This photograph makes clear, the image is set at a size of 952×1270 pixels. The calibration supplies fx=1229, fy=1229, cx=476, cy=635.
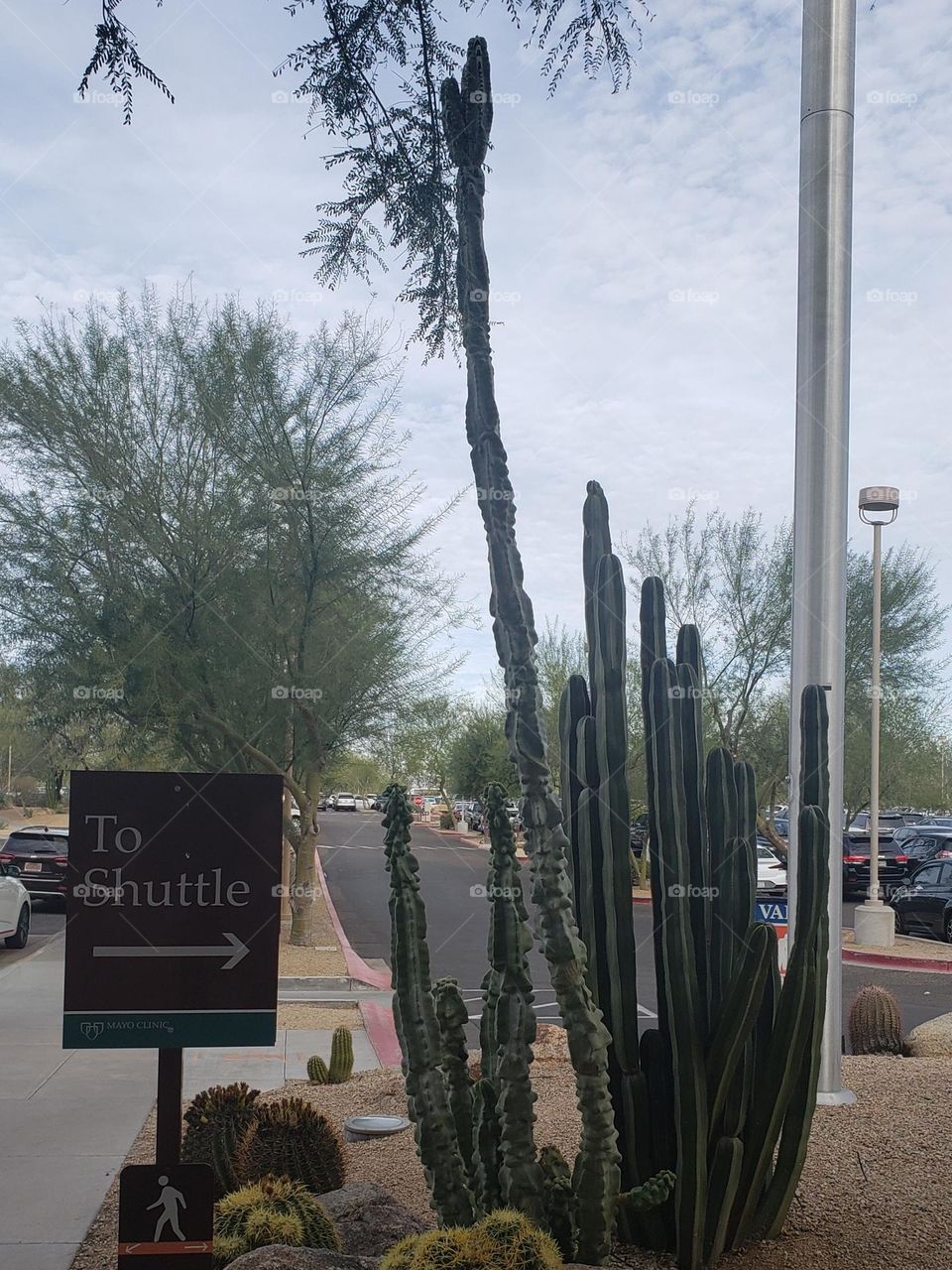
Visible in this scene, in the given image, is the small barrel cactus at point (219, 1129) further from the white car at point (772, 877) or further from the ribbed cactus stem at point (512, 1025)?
the white car at point (772, 877)

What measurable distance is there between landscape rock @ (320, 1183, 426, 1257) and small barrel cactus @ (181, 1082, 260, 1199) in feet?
1.66

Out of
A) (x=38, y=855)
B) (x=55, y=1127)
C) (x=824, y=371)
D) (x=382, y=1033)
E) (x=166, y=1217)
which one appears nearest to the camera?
(x=166, y=1217)

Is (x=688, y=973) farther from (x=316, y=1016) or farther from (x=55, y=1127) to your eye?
(x=316, y=1016)

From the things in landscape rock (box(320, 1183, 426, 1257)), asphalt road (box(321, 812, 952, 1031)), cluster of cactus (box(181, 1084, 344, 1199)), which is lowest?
asphalt road (box(321, 812, 952, 1031))

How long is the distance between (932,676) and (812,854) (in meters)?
21.8

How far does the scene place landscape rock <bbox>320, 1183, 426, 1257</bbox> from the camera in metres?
4.61

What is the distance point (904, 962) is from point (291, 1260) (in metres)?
15.4

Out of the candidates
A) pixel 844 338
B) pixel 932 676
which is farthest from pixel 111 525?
pixel 932 676

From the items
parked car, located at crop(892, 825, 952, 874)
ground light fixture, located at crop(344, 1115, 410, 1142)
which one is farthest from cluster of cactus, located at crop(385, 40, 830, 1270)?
parked car, located at crop(892, 825, 952, 874)

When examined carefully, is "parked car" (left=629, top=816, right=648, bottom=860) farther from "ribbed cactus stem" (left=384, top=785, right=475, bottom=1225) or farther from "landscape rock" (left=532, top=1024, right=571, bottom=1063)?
"ribbed cactus stem" (left=384, top=785, right=475, bottom=1225)

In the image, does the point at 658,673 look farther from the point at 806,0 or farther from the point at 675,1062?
the point at 806,0

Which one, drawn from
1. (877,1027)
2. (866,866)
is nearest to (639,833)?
(866,866)

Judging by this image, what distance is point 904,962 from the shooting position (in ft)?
57.4

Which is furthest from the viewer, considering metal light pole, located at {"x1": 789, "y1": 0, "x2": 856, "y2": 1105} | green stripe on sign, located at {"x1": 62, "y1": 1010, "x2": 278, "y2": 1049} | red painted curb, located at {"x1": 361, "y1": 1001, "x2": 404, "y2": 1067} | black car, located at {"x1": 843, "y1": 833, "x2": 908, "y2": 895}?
black car, located at {"x1": 843, "y1": 833, "x2": 908, "y2": 895}
